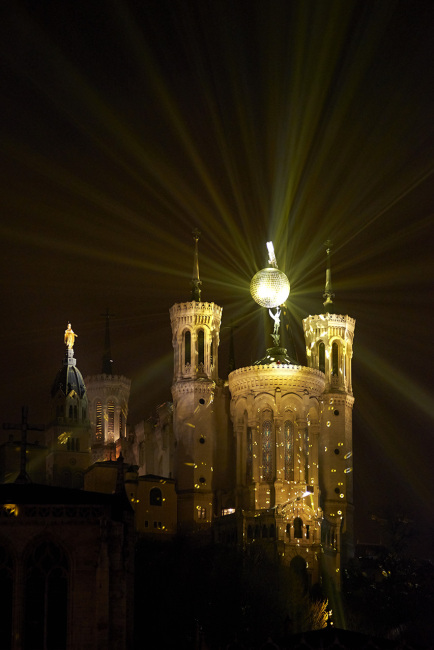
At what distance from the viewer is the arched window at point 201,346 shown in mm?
113062

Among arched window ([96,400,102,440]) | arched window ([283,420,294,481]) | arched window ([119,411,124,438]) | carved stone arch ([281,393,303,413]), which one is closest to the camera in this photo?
arched window ([283,420,294,481])

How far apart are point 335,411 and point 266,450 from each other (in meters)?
10.5

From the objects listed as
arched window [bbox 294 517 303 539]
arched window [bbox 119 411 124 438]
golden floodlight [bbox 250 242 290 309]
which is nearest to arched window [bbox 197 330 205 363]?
golden floodlight [bbox 250 242 290 309]

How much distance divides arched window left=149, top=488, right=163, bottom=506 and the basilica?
0.32 ft

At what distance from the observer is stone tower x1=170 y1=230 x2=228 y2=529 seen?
10956 centimetres

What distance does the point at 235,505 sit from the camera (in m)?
109

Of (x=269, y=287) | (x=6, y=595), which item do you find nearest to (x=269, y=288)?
(x=269, y=287)

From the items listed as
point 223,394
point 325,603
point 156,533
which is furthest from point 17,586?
point 223,394

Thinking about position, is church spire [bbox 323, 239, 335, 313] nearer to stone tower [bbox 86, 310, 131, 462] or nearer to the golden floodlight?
the golden floodlight

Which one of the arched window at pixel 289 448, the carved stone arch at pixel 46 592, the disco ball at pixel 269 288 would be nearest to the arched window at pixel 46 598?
the carved stone arch at pixel 46 592

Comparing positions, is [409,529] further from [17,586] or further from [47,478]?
[17,586]

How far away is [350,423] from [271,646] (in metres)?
65.2

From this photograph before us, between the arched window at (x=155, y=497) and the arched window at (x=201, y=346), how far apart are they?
40.5 ft

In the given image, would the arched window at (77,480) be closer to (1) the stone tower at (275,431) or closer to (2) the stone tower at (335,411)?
(1) the stone tower at (275,431)
